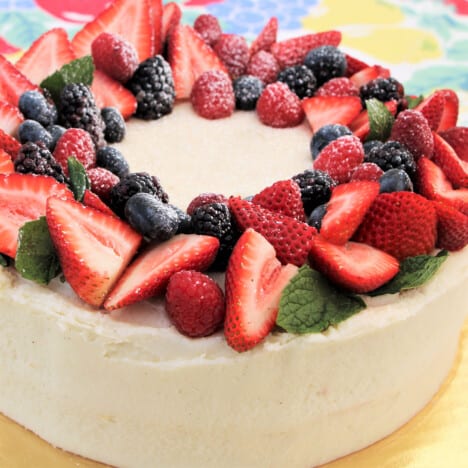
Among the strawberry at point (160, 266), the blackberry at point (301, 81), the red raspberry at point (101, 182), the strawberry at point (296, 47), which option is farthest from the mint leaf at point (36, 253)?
the strawberry at point (296, 47)

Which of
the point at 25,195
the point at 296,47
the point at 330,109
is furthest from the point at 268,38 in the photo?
the point at 25,195

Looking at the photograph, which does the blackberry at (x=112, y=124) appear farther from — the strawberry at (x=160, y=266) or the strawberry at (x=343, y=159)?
the strawberry at (x=160, y=266)

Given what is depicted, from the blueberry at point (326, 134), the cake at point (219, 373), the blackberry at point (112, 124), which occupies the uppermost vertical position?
the blueberry at point (326, 134)

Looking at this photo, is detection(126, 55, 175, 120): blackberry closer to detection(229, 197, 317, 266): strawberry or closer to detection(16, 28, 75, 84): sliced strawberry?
detection(16, 28, 75, 84): sliced strawberry

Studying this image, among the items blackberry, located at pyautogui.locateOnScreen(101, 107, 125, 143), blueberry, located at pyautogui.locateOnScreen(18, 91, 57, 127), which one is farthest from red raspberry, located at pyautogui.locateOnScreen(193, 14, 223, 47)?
blueberry, located at pyautogui.locateOnScreen(18, 91, 57, 127)

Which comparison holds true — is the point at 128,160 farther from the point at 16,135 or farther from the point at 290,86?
the point at 290,86

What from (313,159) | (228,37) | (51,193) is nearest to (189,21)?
(228,37)

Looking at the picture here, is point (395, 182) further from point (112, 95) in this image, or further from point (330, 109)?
point (112, 95)
